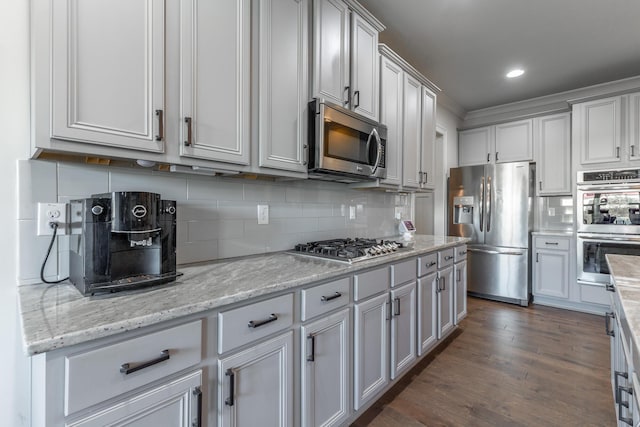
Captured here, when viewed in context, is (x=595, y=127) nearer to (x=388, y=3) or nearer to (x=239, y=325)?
(x=388, y=3)

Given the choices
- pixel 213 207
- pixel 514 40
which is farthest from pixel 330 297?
pixel 514 40

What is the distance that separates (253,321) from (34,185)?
95 centimetres

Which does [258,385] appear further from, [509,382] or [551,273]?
[551,273]

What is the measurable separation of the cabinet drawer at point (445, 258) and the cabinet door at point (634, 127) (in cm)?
245

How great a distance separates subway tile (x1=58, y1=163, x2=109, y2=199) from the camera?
3.81 ft

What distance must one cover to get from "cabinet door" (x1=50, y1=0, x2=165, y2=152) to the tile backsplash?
30cm

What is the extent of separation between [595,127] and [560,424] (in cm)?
334

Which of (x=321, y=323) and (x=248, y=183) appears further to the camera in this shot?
(x=248, y=183)

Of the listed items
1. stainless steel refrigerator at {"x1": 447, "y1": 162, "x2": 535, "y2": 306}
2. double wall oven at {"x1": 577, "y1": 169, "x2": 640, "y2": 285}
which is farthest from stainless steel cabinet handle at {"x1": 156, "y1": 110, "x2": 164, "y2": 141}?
double wall oven at {"x1": 577, "y1": 169, "x2": 640, "y2": 285}

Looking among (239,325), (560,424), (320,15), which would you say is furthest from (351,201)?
(560,424)

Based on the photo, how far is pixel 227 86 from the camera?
4.48ft

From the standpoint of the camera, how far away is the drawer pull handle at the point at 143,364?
0.77 m

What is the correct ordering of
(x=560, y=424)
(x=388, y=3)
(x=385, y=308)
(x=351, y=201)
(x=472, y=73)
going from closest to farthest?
(x=560, y=424)
(x=385, y=308)
(x=388, y=3)
(x=351, y=201)
(x=472, y=73)

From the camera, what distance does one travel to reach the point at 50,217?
113cm
